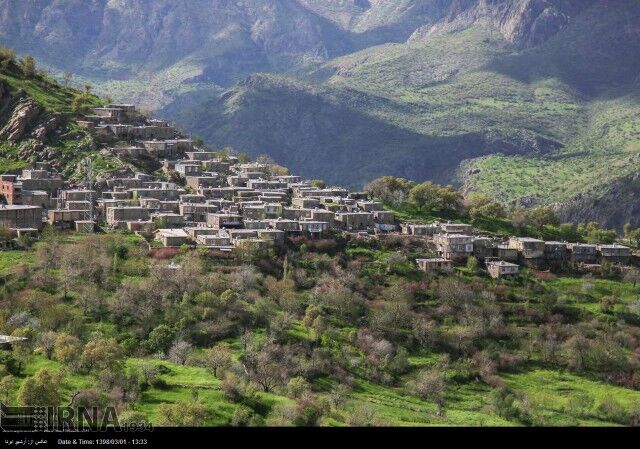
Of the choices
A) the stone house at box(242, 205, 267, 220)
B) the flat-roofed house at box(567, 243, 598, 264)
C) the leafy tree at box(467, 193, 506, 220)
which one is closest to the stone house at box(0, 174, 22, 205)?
the stone house at box(242, 205, 267, 220)

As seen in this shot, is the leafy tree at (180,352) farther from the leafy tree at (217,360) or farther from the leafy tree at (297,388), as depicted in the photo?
the leafy tree at (297,388)

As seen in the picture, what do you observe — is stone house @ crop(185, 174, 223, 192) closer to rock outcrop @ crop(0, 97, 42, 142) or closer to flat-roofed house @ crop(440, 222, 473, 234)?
rock outcrop @ crop(0, 97, 42, 142)

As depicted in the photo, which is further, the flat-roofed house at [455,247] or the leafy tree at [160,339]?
the flat-roofed house at [455,247]

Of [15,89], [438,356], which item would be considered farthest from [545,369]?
[15,89]

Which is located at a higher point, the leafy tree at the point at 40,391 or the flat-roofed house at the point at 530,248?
the flat-roofed house at the point at 530,248

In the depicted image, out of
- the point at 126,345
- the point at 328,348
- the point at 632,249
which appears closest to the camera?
the point at 126,345

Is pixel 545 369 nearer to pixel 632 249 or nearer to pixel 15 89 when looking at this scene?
pixel 632 249

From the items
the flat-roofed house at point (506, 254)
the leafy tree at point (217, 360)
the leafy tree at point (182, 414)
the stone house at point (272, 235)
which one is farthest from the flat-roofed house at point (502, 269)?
the leafy tree at point (182, 414)
